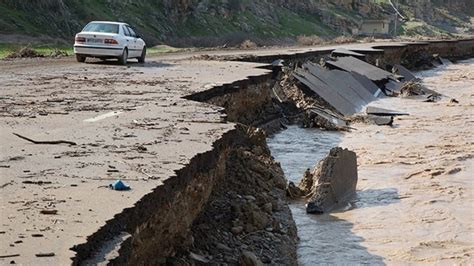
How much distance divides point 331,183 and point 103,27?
14.2m

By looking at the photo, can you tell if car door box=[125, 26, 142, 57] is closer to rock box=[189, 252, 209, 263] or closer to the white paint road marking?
the white paint road marking

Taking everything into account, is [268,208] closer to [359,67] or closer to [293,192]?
[293,192]

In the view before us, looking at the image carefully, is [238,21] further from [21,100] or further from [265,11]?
[21,100]

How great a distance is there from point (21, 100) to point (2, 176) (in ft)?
19.2

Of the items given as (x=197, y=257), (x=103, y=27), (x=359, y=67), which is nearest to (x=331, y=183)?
(x=197, y=257)

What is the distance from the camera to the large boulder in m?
11.0

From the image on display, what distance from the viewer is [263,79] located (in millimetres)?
17875

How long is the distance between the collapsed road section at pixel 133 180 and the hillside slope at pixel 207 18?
2307cm

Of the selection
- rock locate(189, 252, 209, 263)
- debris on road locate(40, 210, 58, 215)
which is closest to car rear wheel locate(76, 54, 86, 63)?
rock locate(189, 252, 209, 263)

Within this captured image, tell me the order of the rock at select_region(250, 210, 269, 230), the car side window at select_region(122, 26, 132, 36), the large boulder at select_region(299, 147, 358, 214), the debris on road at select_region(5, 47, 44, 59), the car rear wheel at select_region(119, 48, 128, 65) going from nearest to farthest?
1. the rock at select_region(250, 210, 269, 230)
2. the large boulder at select_region(299, 147, 358, 214)
3. the car rear wheel at select_region(119, 48, 128, 65)
4. the car side window at select_region(122, 26, 132, 36)
5. the debris on road at select_region(5, 47, 44, 59)

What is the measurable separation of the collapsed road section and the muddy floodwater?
76 cm

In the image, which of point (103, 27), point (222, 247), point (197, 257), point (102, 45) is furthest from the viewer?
point (103, 27)

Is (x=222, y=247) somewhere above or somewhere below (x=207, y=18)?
below

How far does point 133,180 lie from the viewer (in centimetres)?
641
